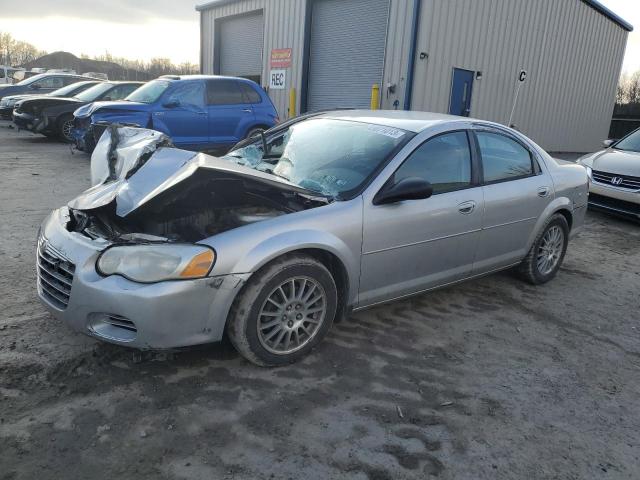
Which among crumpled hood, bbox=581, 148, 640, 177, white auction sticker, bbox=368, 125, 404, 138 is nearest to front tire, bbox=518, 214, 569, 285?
white auction sticker, bbox=368, 125, 404, 138

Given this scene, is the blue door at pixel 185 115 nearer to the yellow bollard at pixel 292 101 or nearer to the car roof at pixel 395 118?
the yellow bollard at pixel 292 101

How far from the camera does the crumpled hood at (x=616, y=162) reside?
25.3 ft

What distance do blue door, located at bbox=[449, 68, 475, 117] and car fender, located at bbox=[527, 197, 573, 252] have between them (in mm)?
8673

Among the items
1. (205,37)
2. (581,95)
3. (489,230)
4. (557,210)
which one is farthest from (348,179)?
(205,37)

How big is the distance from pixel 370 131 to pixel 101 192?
6.39 ft

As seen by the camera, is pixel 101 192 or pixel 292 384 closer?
pixel 292 384

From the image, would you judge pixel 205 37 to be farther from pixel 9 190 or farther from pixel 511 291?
pixel 511 291

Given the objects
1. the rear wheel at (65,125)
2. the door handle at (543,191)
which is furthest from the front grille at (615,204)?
the rear wheel at (65,125)

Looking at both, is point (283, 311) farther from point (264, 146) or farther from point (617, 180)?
point (617, 180)

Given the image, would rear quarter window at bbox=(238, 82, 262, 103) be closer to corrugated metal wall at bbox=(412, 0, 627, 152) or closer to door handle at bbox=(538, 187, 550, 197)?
corrugated metal wall at bbox=(412, 0, 627, 152)

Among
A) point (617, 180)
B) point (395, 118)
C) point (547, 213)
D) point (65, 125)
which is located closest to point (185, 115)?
point (65, 125)

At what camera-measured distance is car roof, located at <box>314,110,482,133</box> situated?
3.88m

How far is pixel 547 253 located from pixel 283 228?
307cm

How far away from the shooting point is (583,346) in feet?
12.3
